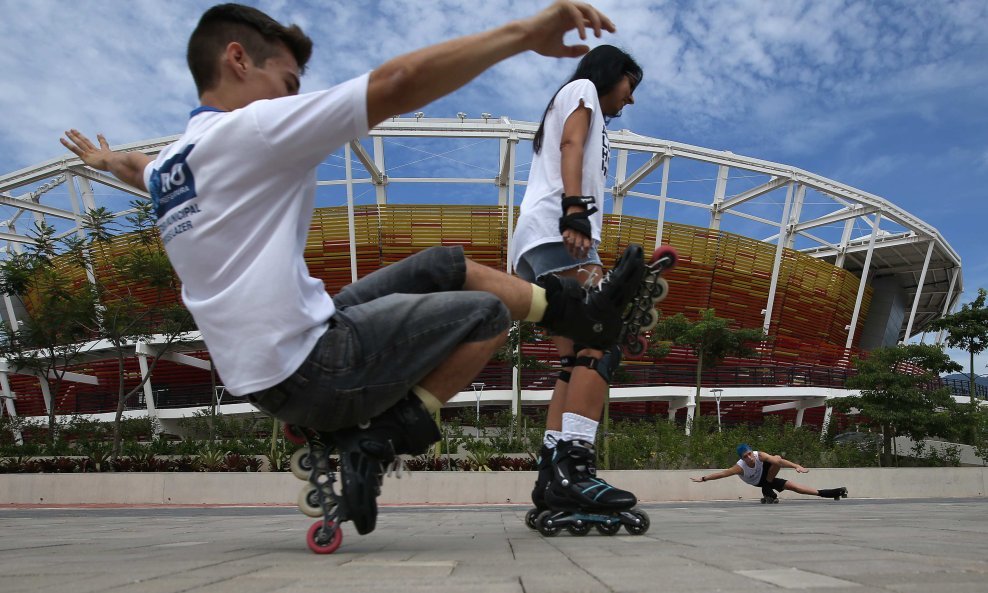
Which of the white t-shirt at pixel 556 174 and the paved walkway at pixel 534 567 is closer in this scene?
the paved walkway at pixel 534 567

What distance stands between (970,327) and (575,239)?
26126mm

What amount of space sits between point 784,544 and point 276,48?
212 cm

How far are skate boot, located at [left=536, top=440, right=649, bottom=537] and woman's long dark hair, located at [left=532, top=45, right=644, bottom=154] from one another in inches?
67.8

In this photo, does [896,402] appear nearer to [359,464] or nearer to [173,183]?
[359,464]

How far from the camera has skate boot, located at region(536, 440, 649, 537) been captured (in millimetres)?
2656

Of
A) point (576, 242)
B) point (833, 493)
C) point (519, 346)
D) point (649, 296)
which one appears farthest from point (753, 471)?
point (649, 296)

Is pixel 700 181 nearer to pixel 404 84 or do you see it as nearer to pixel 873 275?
pixel 873 275

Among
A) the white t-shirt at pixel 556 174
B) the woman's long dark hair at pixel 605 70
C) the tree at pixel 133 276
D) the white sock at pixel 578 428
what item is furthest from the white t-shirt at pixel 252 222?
the tree at pixel 133 276

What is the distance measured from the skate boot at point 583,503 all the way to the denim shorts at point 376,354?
102 centimetres

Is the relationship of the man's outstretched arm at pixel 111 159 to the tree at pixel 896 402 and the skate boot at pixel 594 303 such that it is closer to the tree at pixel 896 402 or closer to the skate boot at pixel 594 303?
the skate boot at pixel 594 303

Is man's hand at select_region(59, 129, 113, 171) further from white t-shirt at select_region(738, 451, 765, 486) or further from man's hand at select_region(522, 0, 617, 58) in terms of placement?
white t-shirt at select_region(738, 451, 765, 486)

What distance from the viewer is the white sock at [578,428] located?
2.95 metres

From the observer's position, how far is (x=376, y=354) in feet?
6.35

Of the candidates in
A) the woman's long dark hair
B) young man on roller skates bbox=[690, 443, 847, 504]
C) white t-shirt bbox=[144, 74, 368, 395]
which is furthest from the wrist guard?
young man on roller skates bbox=[690, 443, 847, 504]
